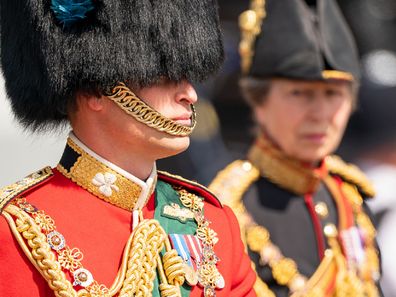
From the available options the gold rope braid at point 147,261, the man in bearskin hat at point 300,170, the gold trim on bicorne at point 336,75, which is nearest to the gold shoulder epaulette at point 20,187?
the gold rope braid at point 147,261

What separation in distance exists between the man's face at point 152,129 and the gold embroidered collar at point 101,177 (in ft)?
0.21

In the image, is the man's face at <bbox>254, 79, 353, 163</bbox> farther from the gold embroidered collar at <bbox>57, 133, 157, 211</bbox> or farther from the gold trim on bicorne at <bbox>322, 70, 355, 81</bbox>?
the gold embroidered collar at <bbox>57, 133, 157, 211</bbox>

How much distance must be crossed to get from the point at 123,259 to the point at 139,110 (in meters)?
0.35

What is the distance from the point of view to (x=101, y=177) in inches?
118

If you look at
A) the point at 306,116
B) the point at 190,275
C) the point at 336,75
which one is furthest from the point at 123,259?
the point at 336,75

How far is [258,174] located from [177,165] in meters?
1.60

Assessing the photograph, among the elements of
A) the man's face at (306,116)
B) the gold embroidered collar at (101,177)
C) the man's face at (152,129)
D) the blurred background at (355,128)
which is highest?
the man's face at (152,129)

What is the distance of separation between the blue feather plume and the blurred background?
1977 mm

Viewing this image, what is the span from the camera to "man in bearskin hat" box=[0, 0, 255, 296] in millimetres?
2922

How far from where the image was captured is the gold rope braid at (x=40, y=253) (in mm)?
2836

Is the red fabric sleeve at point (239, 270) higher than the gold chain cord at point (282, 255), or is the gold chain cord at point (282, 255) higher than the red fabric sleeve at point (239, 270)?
the red fabric sleeve at point (239, 270)

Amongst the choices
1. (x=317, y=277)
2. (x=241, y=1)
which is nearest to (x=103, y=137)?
(x=317, y=277)

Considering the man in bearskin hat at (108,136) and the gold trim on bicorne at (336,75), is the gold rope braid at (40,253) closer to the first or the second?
the man in bearskin hat at (108,136)

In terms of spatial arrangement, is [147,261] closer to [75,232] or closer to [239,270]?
[75,232]
